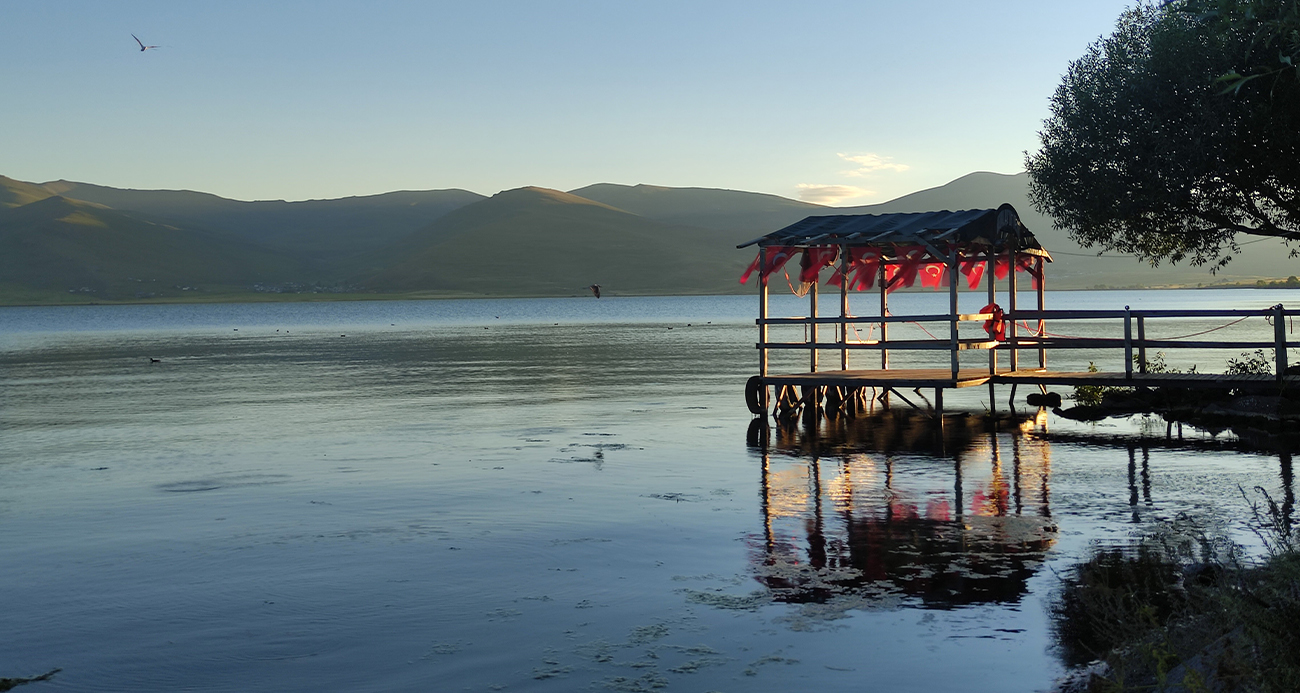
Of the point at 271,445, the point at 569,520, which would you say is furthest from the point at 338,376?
the point at 569,520

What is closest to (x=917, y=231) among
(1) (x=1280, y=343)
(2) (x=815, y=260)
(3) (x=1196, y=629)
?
(2) (x=815, y=260)

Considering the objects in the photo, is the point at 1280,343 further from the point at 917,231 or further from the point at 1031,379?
the point at 917,231

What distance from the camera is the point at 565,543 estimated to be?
12.5m

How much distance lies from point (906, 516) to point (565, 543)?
410cm

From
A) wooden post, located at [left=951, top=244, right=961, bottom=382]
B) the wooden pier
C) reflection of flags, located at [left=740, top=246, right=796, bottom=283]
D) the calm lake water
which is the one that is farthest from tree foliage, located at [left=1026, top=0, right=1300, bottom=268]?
reflection of flags, located at [left=740, top=246, right=796, bottom=283]

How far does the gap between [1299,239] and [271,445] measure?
2356 centimetres

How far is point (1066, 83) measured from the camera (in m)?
29.8

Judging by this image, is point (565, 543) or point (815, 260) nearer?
point (565, 543)

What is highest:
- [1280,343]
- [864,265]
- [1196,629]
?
[864,265]

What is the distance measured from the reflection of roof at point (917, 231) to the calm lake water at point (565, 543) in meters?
4.02

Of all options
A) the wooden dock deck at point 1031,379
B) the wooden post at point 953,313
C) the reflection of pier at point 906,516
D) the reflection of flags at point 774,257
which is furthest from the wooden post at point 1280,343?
the reflection of flags at point 774,257

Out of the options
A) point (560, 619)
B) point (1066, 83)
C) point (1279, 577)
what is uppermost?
point (1066, 83)

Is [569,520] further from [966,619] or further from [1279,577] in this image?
[1279,577]

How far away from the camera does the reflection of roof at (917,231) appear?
78.9ft
